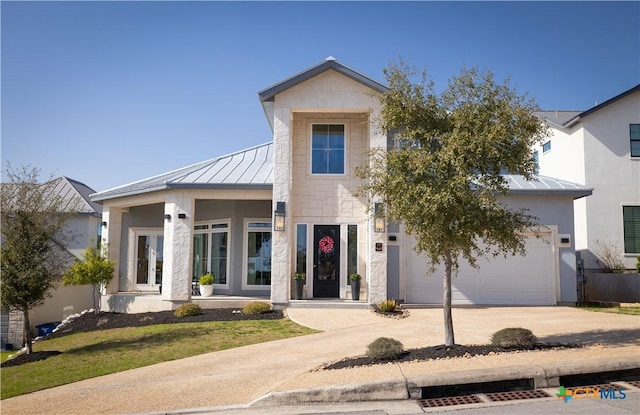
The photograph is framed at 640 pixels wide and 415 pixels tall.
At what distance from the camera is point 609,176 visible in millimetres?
19938

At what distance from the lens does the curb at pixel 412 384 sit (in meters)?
6.99

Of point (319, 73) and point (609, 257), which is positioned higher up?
point (319, 73)

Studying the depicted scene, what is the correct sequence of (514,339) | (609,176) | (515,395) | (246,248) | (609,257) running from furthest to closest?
(609,176), (609,257), (246,248), (514,339), (515,395)

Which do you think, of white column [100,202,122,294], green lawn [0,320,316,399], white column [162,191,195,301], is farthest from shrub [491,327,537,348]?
white column [100,202,122,294]

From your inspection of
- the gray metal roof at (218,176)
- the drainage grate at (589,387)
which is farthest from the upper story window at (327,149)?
the drainage grate at (589,387)

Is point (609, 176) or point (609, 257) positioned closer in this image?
point (609, 257)

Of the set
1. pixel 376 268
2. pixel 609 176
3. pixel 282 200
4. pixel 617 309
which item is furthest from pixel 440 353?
pixel 609 176

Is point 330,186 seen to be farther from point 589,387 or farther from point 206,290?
point 589,387

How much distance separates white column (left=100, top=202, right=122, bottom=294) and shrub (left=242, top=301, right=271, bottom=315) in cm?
669

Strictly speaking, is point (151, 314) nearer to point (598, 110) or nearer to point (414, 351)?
point (414, 351)

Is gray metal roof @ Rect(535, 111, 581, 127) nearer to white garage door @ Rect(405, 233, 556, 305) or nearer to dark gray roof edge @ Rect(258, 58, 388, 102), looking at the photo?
white garage door @ Rect(405, 233, 556, 305)

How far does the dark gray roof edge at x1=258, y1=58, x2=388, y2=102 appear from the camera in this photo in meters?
15.7

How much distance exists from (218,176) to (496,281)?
33.3 ft

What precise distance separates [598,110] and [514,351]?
50.7 ft
